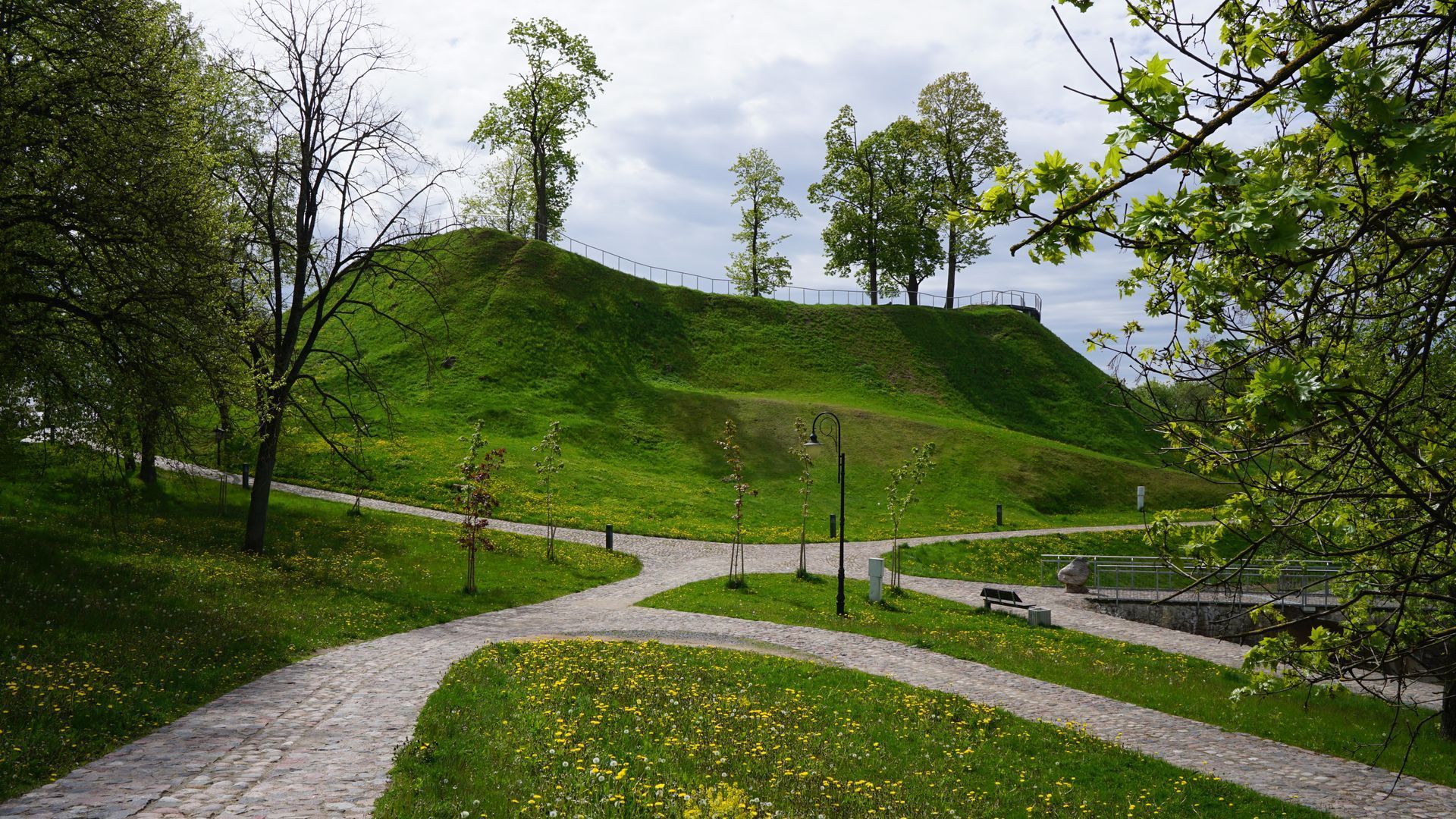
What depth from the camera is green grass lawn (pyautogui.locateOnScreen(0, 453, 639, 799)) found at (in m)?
10.0

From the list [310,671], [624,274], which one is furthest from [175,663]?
[624,274]

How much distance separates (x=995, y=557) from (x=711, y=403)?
24790 millimetres

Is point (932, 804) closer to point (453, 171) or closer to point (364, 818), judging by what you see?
point (364, 818)

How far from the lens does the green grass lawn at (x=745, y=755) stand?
8.15 m

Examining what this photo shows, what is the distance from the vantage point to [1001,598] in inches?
963

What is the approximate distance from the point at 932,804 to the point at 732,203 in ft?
249

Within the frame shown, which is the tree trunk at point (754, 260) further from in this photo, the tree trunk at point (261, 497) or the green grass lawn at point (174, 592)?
the tree trunk at point (261, 497)

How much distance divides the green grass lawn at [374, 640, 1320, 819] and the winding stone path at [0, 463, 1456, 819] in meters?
0.78

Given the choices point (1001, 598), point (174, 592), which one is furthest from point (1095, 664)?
point (174, 592)

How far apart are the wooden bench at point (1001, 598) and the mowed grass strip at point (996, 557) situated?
6.37 m

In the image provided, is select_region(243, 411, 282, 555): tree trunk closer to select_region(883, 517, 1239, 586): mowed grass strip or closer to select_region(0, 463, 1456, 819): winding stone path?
select_region(0, 463, 1456, 819): winding stone path

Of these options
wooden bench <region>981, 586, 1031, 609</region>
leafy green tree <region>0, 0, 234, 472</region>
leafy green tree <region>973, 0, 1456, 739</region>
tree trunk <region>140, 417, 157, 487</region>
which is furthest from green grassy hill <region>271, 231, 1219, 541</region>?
leafy green tree <region>973, 0, 1456, 739</region>

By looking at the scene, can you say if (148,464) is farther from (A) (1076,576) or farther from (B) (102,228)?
(A) (1076,576)

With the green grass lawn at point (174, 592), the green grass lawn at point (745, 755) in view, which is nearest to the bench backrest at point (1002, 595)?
the green grass lawn at point (745, 755)
